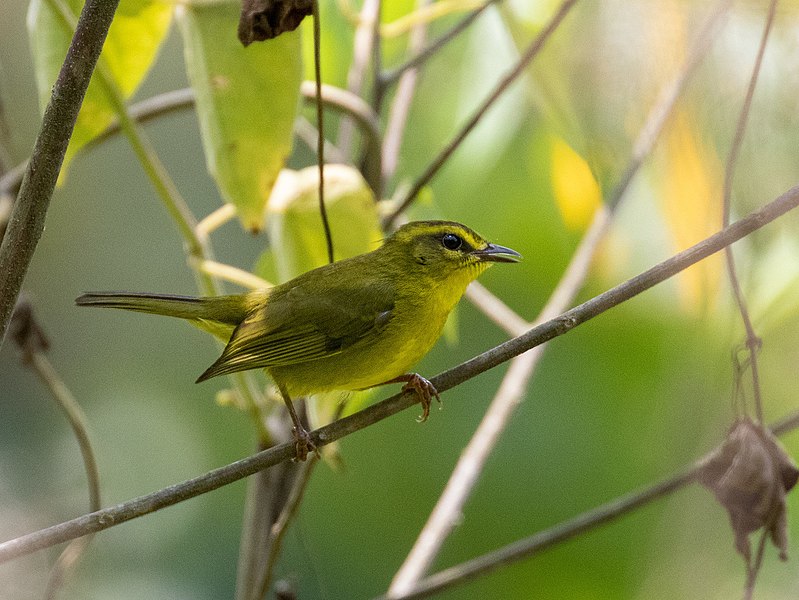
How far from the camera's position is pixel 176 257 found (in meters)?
6.27

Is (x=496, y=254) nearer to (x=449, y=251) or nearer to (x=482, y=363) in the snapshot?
(x=449, y=251)

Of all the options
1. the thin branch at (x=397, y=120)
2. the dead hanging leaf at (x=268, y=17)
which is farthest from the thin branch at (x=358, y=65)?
the dead hanging leaf at (x=268, y=17)

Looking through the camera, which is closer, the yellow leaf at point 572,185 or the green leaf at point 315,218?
the green leaf at point 315,218

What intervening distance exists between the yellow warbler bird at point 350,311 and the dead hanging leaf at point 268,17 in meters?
0.91

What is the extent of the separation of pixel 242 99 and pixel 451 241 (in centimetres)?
111

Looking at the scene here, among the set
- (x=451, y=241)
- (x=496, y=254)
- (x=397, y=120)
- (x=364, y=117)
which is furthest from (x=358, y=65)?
(x=496, y=254)

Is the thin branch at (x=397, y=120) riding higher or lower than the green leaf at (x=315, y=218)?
higher

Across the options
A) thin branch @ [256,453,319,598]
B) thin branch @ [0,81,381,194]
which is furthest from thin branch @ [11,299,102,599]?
thin branch @ [256,453,319,598]

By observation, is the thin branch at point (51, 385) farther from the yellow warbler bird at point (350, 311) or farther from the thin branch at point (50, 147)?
the thin branch at point (50, 147)

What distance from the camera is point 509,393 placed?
279 centimetres

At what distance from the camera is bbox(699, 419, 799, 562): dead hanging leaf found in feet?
6.99

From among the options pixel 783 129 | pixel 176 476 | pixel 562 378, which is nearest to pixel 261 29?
pixel 783 129

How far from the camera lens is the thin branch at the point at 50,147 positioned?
4.79ft

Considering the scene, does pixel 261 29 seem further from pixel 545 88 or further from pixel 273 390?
pixel 273 390
